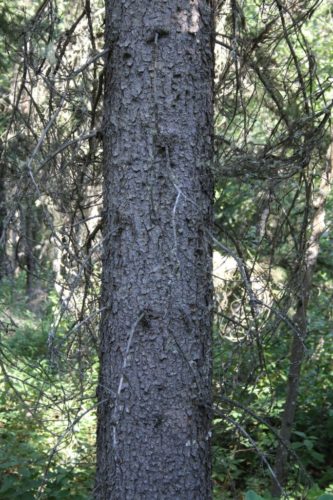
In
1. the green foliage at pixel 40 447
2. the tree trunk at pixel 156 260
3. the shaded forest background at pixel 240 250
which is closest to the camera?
the tree trunk at pixel 156 260

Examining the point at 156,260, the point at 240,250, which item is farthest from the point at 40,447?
the point at 156,260

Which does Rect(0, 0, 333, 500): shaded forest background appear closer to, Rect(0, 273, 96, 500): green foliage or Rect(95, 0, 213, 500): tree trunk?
Rect(0, 273, 96, 500): green foliage

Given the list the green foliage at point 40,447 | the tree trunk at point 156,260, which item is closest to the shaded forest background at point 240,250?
the green foliage at point 40,447

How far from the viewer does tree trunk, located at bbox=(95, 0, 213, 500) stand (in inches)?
105

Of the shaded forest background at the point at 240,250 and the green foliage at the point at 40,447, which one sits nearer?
the shaded forest background at the point at 240,250

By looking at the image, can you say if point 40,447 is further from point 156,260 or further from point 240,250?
point 156,260

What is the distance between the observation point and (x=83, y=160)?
3.58 metres

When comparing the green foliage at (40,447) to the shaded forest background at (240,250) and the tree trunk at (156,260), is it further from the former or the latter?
the tree trunk at (156,260)

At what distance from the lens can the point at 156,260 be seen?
2.71m

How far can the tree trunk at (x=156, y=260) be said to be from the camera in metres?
2.68

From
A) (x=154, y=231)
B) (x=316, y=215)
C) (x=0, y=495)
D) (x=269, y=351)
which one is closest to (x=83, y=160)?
(x=154, y=231)

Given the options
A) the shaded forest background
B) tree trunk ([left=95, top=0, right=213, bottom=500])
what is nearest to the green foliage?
the shaded forest background

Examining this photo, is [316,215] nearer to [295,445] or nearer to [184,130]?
[295,445]

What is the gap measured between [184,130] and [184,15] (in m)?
0.54
